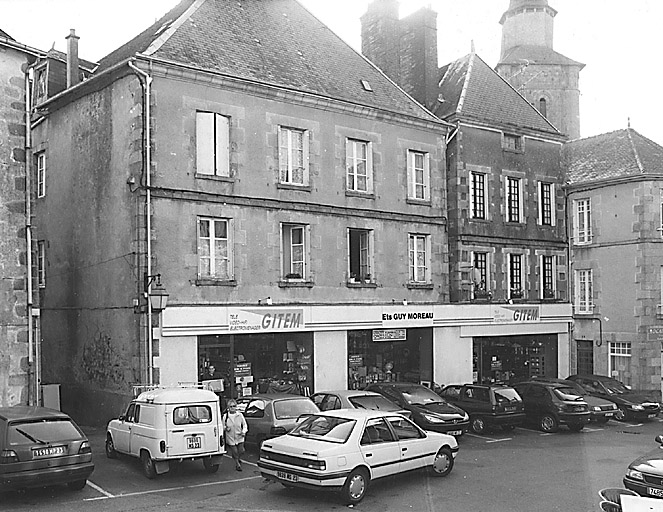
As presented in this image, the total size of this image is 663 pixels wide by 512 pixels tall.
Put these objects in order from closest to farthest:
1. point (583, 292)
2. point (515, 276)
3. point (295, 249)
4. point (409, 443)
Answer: point (409, 443) → point (295, 249) → point (515, 276) → point (583, 292)

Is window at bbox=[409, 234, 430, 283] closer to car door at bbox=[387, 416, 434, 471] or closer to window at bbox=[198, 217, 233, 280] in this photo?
window at bbox=[198, 217, 233, 280]

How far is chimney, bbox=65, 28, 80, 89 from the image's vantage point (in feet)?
76.8

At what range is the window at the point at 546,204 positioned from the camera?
2994 cm

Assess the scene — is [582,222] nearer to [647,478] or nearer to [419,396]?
[419,396]

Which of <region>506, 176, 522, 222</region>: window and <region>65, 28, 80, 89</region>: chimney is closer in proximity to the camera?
<region>65, 28, 80, 89</region>: chimney

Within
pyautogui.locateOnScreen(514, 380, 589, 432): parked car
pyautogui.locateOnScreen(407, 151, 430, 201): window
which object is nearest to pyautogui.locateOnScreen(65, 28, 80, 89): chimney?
pyautogui.locateOnScreen(407, 151, 430, 201): window

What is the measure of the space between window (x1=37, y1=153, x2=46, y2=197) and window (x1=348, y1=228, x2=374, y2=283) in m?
9.82

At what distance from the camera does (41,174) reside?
24.8 meters

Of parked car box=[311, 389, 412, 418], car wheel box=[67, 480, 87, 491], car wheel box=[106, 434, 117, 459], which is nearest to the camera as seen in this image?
car wheel box=[67, 480, 87, 491]

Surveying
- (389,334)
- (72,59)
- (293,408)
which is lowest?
(293,408)

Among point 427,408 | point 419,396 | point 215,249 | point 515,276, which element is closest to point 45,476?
point 215,249

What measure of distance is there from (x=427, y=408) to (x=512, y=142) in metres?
13.3

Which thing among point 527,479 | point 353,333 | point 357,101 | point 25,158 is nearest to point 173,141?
point 25,158

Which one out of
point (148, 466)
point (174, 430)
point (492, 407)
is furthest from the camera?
point (492, 407)
